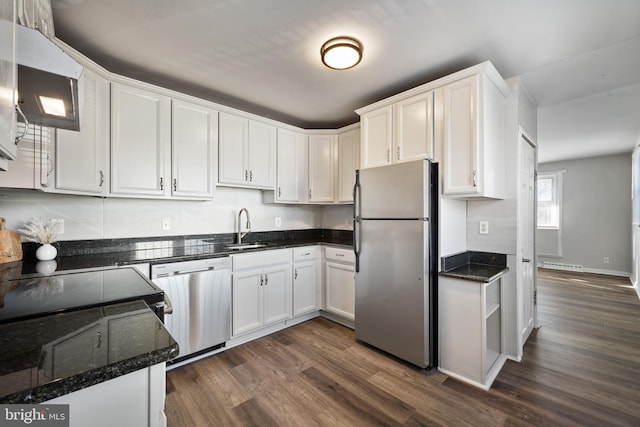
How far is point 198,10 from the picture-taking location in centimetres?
163

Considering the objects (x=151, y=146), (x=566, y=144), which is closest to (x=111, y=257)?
(x=151, y=146)

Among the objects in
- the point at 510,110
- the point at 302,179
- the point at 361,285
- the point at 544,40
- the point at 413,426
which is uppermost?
the point at 544,40

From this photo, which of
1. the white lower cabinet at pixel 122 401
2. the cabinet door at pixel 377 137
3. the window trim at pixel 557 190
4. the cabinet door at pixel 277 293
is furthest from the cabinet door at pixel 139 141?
the window trim at pixel 557 190

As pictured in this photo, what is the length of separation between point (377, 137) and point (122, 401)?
2.55 meters

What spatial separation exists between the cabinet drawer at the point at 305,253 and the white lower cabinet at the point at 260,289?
0.31ft

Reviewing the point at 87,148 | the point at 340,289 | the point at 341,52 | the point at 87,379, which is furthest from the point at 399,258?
the point at 87,148

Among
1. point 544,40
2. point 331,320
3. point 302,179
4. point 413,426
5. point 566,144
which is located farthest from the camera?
point 566,144

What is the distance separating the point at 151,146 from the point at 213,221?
974mm

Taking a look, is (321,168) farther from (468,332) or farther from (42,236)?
(42,236)

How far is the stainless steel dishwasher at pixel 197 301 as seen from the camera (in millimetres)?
2160

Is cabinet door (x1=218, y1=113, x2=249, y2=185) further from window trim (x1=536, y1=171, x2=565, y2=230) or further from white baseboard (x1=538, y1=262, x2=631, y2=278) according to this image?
white baseboard (x1=538, y1=262, x2=631, y2=278)

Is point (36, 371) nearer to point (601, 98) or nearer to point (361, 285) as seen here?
point (361, 285)

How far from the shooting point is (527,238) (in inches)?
108

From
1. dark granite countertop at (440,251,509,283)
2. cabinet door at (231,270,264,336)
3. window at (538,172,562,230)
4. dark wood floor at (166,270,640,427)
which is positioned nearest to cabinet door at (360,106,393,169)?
dark granite countertop at (440,251,509,283)
